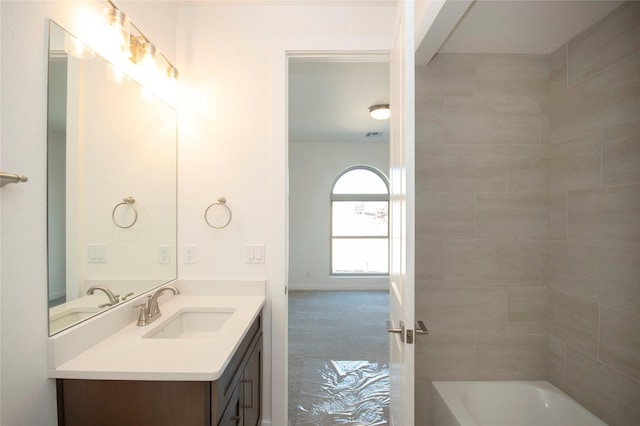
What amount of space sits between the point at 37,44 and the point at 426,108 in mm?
1762

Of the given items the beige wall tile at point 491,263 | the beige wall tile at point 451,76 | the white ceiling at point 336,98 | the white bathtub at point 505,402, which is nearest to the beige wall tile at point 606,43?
the beige wall tile at point 451,76

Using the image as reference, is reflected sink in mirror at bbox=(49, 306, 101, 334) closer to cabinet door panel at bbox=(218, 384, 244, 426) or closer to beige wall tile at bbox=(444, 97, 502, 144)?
cabinet door panel at bbox=(218, 384, 244, 426)

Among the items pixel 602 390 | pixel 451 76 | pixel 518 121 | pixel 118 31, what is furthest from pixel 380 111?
pixel 602 390

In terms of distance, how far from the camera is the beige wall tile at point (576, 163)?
1.53 m

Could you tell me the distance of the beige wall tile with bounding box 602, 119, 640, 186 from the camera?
1.35 m

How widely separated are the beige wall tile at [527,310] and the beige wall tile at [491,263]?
53mm

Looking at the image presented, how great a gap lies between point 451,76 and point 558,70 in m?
0.57

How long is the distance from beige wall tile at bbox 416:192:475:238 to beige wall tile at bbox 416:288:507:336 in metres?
0.34

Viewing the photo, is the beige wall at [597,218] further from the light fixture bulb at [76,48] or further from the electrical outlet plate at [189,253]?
the light fixture bulb at [76,48]

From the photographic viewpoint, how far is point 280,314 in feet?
6.20

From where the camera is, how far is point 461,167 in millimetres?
1839

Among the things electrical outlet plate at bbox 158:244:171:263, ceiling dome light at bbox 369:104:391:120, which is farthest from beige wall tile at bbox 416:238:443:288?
ceiling dome light at bbox 369:104:391:120

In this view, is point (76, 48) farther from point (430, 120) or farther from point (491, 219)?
point (491, 219)

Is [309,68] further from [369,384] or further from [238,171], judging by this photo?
[369,384]
